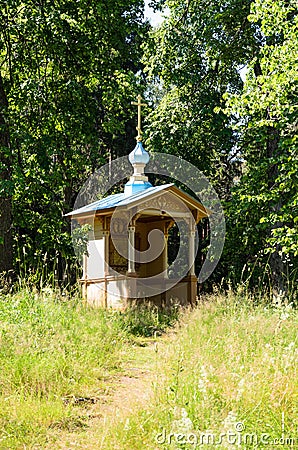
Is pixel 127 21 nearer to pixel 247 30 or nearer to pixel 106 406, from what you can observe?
pixel 247 30

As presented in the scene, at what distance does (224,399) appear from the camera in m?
4.50

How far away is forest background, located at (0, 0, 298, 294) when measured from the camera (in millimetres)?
10258

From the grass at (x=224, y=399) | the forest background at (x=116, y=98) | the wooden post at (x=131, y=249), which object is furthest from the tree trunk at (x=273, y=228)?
the grass at (x=224, y=399)

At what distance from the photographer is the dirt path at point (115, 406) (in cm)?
414

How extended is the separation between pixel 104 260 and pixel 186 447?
8.03 m

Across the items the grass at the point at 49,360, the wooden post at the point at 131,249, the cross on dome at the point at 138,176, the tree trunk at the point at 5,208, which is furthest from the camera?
the cross on dome at the point at 138,176

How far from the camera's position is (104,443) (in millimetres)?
3973

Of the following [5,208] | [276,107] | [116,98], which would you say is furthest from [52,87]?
[276,107]

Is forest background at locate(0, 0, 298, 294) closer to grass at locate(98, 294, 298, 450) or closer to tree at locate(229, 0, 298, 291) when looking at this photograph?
tree at locate(229, 0, 298, 291)

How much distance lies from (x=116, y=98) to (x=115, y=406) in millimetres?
7635

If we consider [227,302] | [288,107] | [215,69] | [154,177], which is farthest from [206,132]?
[227,302]

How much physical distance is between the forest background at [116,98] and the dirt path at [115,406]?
8.37ft

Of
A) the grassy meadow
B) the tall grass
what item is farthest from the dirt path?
the tall grass

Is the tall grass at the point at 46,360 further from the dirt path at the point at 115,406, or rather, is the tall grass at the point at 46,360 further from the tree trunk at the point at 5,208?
the tree trunk at the point at 5,208
